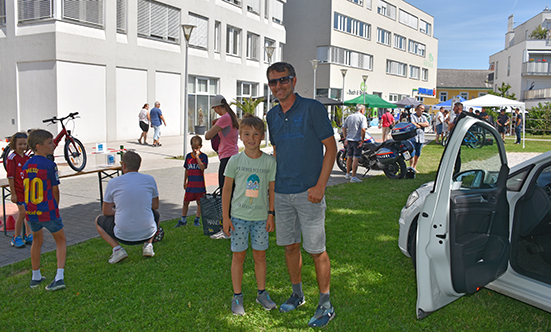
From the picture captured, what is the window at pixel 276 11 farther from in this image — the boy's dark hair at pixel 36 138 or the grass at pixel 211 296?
the boy's dark hair at pixel 36 138

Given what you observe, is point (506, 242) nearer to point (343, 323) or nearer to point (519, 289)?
point (519, 289)

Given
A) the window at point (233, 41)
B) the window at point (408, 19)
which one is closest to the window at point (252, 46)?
the window at point (233, 41)

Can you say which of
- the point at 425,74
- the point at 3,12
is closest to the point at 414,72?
the point at 425,74

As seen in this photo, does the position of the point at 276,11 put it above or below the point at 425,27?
below

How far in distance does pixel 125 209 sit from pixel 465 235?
3.22 meters

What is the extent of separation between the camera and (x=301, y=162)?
3381 mm

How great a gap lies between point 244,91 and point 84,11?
1254cm

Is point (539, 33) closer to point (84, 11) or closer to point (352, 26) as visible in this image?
point (352, 26)

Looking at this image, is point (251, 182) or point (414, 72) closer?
point (251, 182)

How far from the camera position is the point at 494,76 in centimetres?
6662

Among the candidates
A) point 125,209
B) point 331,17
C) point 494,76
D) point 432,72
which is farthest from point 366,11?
point 125,209

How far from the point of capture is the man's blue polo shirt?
132 inches

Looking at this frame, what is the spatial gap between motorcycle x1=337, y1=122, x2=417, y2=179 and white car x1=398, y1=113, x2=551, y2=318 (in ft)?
21.6

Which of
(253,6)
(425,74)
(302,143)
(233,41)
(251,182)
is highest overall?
(253,6)
